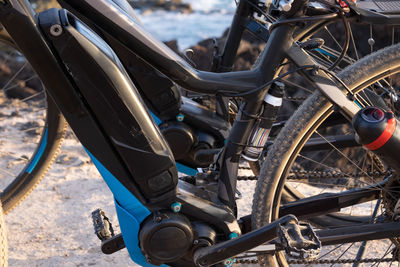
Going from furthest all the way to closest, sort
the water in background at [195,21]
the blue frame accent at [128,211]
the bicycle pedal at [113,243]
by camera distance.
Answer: the water in background at [195,21] → the bicycle pedal at [113,243] → the blue frame accent at [128,211]

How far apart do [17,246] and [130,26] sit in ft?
4.86

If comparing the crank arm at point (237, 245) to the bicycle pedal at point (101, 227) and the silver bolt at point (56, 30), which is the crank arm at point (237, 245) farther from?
the silver bolt at point (56, 30)

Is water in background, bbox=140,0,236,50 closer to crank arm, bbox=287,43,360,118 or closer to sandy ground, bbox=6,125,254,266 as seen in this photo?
sandy ground, bbox=6,125,254,266

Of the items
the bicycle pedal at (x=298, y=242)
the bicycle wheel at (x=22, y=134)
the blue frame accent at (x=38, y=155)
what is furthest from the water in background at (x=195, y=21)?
the bicycle pedal at (x=298, y=242)

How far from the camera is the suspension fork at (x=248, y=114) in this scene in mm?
1617

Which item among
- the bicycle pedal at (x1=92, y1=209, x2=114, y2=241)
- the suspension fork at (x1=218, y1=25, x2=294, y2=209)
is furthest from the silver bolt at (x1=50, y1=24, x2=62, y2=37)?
the bicycle pedal at (x1=92, y1=209, x2=114, y2=241)

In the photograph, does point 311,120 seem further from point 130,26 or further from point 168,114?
point 168,114

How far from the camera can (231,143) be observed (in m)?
1.77

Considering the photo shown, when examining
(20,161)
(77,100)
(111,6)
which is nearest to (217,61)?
(111,6)

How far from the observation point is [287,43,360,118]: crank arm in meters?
1.55

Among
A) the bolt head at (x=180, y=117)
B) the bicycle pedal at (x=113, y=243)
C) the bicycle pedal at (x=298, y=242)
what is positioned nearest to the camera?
the bicycle pedal at (x=298, y=242)

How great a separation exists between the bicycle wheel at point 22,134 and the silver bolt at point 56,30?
1.01m

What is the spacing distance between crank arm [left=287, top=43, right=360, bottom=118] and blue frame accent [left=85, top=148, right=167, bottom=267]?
720mm

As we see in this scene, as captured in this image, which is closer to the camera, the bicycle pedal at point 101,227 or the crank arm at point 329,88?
the crank arm at point 329,88
